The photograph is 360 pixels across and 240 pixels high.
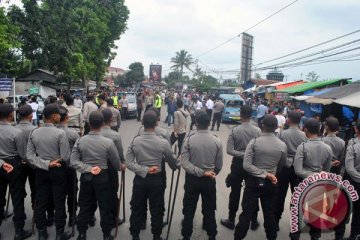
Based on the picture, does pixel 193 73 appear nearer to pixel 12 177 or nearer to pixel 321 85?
pixel 321 85

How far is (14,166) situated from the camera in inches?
177

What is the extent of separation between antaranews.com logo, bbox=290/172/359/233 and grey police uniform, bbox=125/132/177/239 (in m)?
1.70

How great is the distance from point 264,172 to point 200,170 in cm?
84

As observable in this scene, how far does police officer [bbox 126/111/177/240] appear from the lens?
421 centimetres

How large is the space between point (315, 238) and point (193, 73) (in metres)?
79.2

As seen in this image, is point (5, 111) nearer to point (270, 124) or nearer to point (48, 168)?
point (48, 168)

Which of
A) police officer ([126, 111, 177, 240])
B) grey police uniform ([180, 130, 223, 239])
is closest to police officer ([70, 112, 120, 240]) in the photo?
police officer ([126, 111, 177, 240])

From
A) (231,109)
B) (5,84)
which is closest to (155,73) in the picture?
(231,109)

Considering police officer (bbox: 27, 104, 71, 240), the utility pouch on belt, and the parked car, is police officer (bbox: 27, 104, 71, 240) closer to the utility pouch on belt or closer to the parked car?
the utility pouch on belt

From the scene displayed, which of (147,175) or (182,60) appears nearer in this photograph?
(147,175)

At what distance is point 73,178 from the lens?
185 inches

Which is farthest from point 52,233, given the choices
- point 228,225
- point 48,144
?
point 228,225

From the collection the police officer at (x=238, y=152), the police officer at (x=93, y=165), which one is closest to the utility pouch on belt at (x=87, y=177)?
the police officer at (x=93, y=165)

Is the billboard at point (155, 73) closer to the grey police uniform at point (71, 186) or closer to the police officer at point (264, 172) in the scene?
the grey police uniform at point (71, 186)
